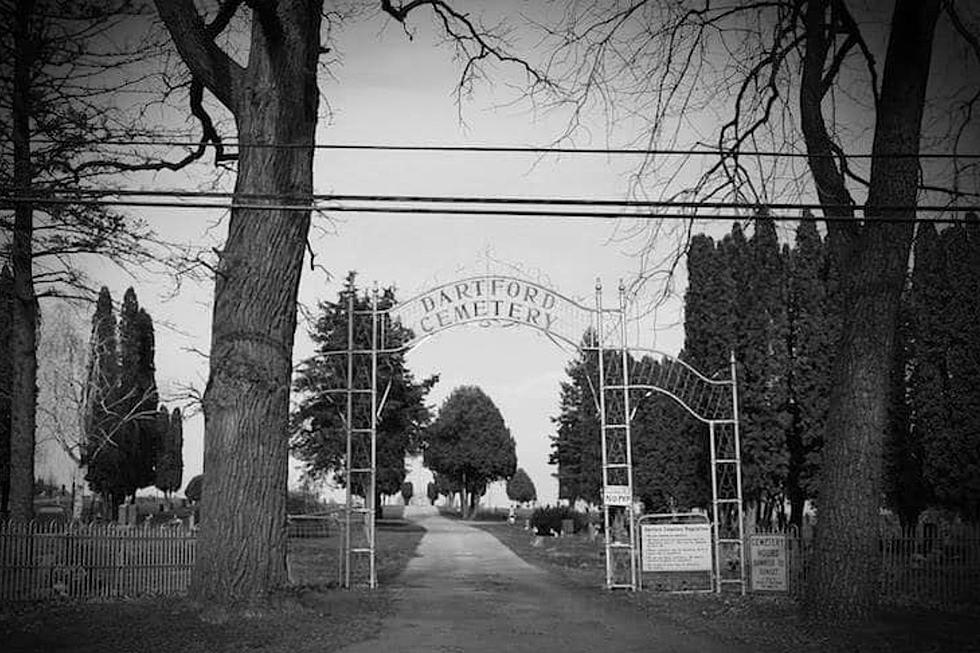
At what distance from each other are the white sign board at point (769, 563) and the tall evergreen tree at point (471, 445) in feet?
212

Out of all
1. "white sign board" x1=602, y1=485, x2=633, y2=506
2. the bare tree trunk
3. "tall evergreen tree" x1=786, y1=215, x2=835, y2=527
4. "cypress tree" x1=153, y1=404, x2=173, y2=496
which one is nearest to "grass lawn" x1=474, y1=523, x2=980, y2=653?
"white sign board" x1=602, y1=485, x2=633, y2=506

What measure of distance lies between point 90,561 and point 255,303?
7.18 metres

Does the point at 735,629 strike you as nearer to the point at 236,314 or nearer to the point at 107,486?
the point at 236,314

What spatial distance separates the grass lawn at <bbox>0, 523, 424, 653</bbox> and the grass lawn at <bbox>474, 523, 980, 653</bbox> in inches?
176

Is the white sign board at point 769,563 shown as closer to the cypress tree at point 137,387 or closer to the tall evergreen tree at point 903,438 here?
the tall evergreen tree at point 903,438

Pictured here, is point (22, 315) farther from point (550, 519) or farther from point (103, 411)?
point (550, 519)

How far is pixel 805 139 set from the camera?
14.7 m

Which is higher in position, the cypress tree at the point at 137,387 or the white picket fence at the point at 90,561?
the cypress tree at the point at 137,387

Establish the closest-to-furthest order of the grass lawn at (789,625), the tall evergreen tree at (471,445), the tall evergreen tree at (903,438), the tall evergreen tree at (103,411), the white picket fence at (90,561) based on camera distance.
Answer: the grass lawn at (789,625) → the white picket fence at (90,561) → the tall evergreen tree at (903,438) → the tall evergreen tree at (103,411) → the tall evergreen tree at (471,445)

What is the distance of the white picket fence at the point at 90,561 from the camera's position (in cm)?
1697

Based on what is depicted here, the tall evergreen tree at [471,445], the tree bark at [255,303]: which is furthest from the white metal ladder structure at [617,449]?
the tall evergreen tree at [471,445]

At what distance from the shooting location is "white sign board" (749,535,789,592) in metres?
18.1

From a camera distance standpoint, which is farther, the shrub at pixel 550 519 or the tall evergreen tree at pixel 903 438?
the shrub at pixel 550 519

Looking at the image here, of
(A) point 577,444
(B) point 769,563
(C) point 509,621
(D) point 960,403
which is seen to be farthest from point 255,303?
(A) point 577,444
